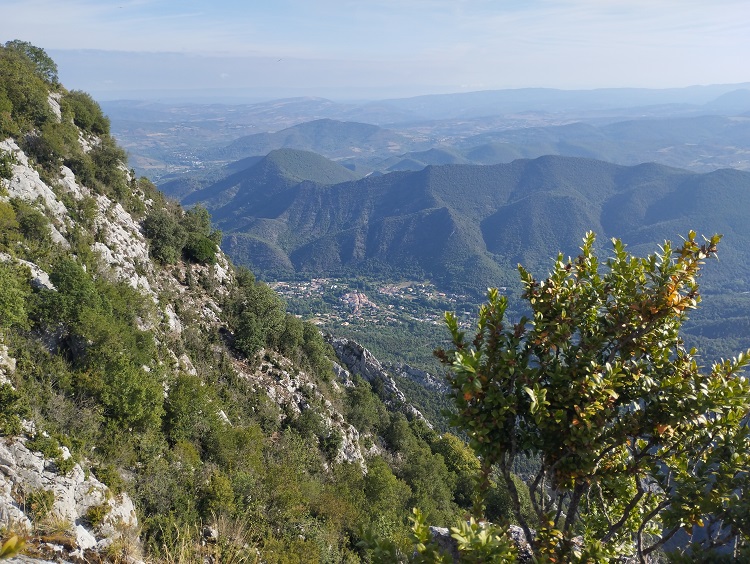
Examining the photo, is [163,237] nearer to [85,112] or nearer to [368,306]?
[85,112]

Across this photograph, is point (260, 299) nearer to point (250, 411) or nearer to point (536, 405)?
point (250, 411)

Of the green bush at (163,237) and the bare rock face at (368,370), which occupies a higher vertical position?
the green bush at (163,237)

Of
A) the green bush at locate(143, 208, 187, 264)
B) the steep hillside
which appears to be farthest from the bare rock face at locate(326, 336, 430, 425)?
the green bush at locate(143, 208, 187, 264)

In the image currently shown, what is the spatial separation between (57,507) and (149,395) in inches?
229

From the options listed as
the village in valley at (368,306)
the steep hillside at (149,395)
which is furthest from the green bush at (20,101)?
the village in valley at (368,306)

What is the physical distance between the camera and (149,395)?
46.8 ft

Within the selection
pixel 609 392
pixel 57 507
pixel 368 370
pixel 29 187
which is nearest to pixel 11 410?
pixel 57 507

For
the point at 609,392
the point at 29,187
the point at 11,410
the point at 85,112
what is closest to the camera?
the point at 609,392

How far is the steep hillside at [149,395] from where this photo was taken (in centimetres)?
964

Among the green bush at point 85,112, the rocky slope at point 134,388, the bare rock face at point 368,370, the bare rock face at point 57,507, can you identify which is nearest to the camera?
the bare rock face at point 57,507

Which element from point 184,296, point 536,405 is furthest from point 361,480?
point 536,405

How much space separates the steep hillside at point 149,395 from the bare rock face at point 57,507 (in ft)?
0.13

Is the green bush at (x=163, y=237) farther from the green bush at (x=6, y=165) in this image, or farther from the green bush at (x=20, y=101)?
the green bush at (x=6, y=165)

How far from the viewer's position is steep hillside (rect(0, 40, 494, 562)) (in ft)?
31.6
